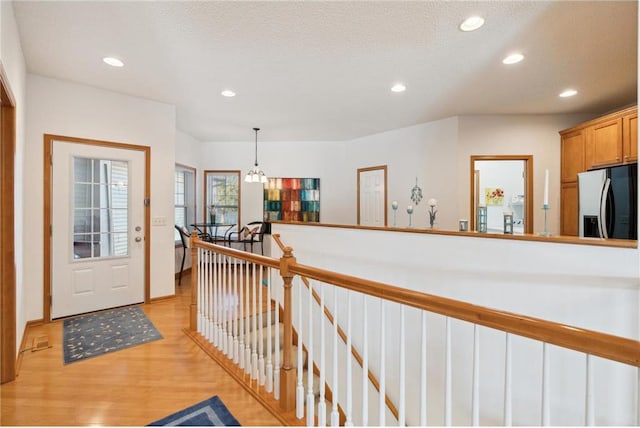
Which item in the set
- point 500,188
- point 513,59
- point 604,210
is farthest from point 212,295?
point 500,188

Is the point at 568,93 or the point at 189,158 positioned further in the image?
the point at 189,158

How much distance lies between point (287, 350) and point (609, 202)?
399 centimetres

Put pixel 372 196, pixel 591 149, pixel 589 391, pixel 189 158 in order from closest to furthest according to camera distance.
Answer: pixel 589 391 → pixel 591 149 → pixel 189 158 → pixel 372 196

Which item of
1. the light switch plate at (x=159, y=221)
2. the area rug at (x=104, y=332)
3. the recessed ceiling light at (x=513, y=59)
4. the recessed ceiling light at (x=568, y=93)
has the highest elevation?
the recessed ceiling light at (x=568, y=93)

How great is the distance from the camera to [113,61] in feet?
9.45

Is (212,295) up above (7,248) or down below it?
below

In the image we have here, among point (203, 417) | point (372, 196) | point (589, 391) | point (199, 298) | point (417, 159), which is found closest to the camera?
point (589, 391)

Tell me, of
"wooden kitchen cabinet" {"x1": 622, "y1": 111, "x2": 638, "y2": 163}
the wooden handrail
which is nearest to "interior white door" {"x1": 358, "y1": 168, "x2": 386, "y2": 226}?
"wooden kitchen cabinet" {"x1": 622, "y1": 111, "x2": 638, "y2": 163}

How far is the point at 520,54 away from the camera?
276 centimetres

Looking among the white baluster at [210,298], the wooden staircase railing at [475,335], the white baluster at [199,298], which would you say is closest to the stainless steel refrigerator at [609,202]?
the wooden staircase railing at [475,335]

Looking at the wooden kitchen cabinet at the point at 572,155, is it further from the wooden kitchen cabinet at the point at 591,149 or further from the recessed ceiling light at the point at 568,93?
the recessed ceiling light at the point at 568,93

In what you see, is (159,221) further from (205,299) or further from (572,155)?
(572,155)

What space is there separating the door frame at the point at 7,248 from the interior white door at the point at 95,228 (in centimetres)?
128

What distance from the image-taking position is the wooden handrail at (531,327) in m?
0.81
